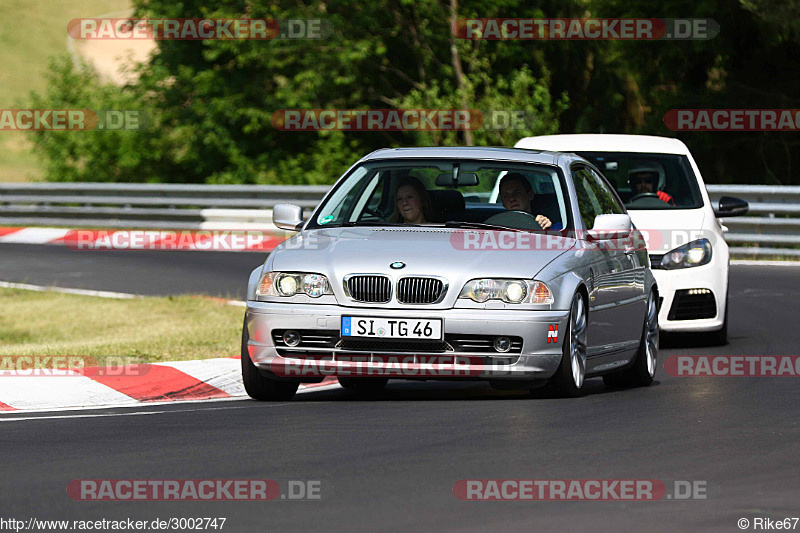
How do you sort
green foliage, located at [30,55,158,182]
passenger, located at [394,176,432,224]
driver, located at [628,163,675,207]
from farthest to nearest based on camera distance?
1. green foliage, located at [30,55,158,182]
2. driver, located at [628,163,675,207]
3. passenger, located at [394,176,432,224]

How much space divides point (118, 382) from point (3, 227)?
713 inches

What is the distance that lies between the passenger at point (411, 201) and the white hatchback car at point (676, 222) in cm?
330

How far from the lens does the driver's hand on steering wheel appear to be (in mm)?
9922

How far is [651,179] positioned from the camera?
13.9 metres

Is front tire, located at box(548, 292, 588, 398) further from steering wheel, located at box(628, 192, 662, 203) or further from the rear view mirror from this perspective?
steering wheel, located at box(628, 192, 662, 203)

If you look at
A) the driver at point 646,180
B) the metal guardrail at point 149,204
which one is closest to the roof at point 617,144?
the driver at point 646,180

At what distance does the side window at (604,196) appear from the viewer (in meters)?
10.8

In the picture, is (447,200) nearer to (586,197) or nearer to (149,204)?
(586,197)

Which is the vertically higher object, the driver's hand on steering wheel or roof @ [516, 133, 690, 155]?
roof @ [516, 133, 690, 155]

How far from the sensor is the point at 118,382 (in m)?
10.2

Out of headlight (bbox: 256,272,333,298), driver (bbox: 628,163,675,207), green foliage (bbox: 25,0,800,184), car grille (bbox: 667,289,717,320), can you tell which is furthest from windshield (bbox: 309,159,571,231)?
green foliage (bbox: 25,0,800,184)

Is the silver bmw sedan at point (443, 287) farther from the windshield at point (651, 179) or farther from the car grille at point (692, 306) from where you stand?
the windshield at point (651, 179)

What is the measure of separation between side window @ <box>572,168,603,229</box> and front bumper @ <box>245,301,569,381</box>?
1386 mm

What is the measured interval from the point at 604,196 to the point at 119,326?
5.58 m
